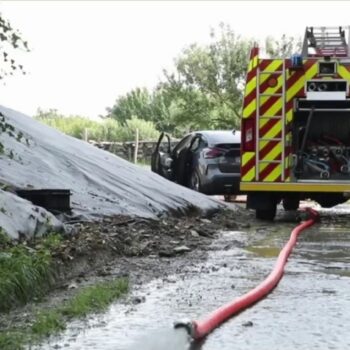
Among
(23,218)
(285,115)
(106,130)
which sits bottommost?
(23,218)

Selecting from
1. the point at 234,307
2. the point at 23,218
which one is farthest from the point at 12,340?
the point at 23,218

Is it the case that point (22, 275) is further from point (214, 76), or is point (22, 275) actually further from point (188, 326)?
point (214, 76)

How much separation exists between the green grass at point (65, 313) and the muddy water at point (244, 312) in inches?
3.7

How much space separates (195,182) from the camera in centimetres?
1299

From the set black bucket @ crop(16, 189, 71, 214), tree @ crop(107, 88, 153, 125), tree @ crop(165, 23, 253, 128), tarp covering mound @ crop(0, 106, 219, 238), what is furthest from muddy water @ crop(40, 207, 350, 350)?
tree @ crop(107, 88, 153, 125)

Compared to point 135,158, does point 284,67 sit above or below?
above

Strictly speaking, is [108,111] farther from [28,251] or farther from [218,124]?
[28,251]

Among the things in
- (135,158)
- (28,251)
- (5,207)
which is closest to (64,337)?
(28,251)

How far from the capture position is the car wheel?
12883 mm

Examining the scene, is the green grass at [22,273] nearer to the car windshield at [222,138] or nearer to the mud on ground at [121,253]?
the mud on ground at [121,253]

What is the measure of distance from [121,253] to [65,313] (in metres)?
2.17

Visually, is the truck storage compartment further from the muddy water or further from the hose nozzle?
the hose nozzle

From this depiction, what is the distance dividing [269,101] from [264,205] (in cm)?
145

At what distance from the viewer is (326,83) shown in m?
9.98
